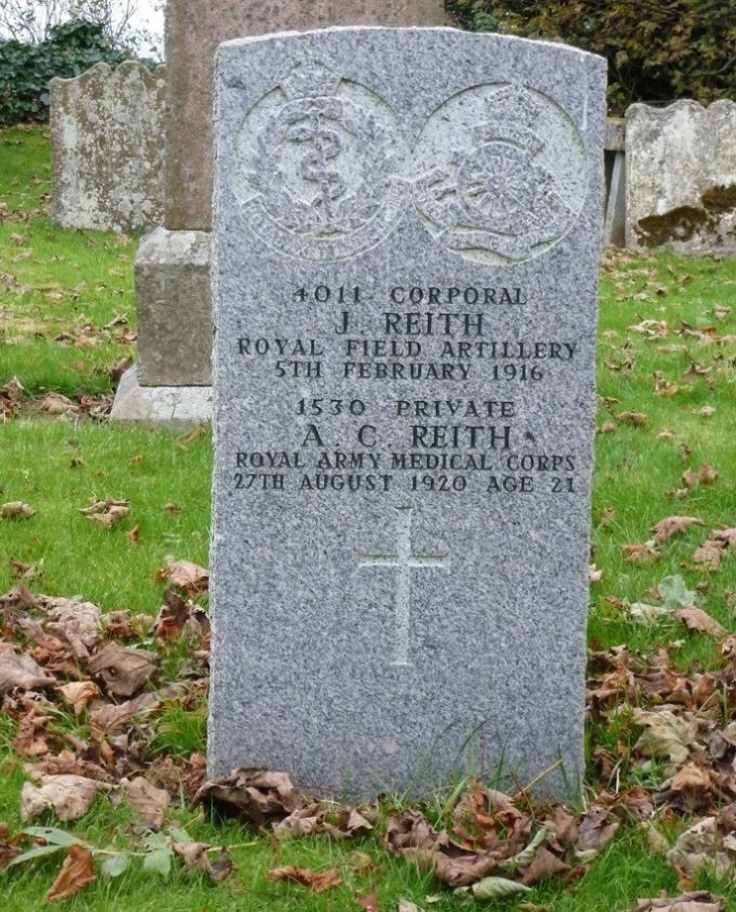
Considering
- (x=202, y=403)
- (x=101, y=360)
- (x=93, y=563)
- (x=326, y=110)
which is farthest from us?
(x=101, y=360)

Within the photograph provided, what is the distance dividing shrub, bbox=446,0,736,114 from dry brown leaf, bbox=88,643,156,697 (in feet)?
48.1

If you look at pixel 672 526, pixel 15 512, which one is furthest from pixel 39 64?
pixel 672 526

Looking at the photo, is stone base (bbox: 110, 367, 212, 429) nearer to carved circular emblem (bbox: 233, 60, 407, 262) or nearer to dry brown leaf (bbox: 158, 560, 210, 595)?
dry brown leaf (bbox: 158, 560, 210, 595)

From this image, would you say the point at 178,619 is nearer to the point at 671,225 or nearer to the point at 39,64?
the point at 671,225

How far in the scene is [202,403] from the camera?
6.82 meters

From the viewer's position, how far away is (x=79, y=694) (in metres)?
4.06

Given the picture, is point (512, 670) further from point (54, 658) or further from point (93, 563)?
point (93, 563)

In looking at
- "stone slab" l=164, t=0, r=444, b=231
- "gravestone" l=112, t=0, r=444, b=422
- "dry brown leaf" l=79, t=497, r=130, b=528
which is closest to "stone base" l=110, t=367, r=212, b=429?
"gravestone" l=112, t=0, r=444, b=422

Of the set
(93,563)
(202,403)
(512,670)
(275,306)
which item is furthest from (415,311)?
(202,403)

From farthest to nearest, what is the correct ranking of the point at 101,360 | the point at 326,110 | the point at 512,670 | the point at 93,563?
the point at 101,360, the point at 93,563, the point at 512,670, the point at 326,110

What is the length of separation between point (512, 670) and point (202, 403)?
11.6 feet

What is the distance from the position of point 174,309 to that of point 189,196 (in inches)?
22.7

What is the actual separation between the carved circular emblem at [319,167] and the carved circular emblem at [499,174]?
102mm

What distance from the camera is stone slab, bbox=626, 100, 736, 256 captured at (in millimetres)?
12672
